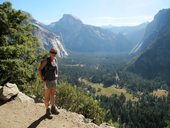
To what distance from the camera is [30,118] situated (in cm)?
2167

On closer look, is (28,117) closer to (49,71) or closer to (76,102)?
(49,71)

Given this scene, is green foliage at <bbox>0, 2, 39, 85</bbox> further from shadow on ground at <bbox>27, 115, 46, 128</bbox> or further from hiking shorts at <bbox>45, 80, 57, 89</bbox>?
hiking shorts at <bbox>45, 80, 57, 89</bbox>

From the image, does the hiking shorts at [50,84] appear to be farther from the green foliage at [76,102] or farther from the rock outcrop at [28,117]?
the green foliage at [76,102]

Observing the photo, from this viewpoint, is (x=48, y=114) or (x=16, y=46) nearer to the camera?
(x=48, y=114)

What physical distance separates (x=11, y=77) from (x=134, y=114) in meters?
168

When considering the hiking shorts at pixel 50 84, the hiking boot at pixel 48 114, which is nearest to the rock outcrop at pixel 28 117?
the hiking boot at pixel 48 114

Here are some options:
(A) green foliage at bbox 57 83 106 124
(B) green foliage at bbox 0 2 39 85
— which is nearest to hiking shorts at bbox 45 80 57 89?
(B) green foliage at bbox 0 2 39 85

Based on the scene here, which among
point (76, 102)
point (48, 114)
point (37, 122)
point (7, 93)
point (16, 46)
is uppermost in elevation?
point (16, 46)

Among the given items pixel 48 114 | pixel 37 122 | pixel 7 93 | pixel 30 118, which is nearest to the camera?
pixel 37 122

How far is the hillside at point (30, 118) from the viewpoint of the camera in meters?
20.5

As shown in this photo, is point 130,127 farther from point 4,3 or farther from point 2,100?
point 2,100

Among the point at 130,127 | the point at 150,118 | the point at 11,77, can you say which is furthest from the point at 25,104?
the point at 150,118

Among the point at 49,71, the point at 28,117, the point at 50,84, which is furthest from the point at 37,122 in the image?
the point at 49,71

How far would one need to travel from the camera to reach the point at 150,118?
18662 centimetres
